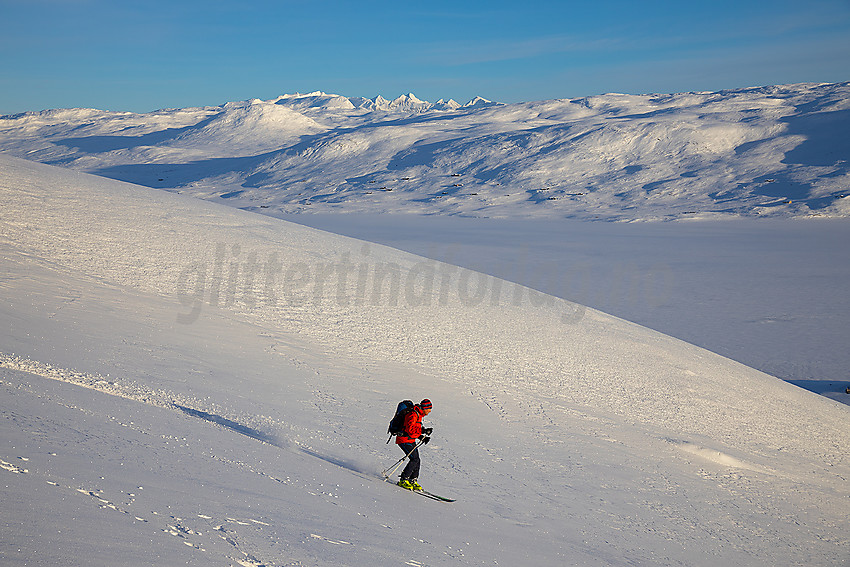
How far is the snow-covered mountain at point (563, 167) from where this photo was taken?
85438 millimetres

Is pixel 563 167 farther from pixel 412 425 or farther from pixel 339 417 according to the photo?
pixel 412 425

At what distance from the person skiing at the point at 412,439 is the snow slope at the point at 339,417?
0.26 metres

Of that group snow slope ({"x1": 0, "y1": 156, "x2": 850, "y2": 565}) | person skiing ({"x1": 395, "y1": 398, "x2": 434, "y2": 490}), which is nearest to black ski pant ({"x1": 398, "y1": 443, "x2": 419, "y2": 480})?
person skiing ({"x1": 395, "y1": 398, "x2": 434, "y2": 490})

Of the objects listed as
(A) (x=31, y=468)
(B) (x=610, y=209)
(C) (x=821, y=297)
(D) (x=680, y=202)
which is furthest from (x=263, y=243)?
(D) (x=680, y=202)

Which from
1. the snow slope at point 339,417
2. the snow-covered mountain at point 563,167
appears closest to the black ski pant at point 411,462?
the snow slope at point 339,417

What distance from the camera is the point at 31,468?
436 centimetres

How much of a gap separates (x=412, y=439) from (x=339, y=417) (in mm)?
2373

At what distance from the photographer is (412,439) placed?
6676 mm

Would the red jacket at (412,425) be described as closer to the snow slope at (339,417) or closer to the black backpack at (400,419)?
the black backpack at (400,419)

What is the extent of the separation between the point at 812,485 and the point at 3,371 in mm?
11480

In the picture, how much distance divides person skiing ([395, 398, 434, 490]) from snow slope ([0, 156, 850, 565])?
10.3 inches

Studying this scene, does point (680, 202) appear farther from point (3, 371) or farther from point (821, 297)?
point (3, 371)

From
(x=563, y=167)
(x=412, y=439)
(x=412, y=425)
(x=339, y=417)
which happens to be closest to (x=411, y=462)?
(x=412, y=439)

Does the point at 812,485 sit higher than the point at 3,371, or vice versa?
the point at 3,371
